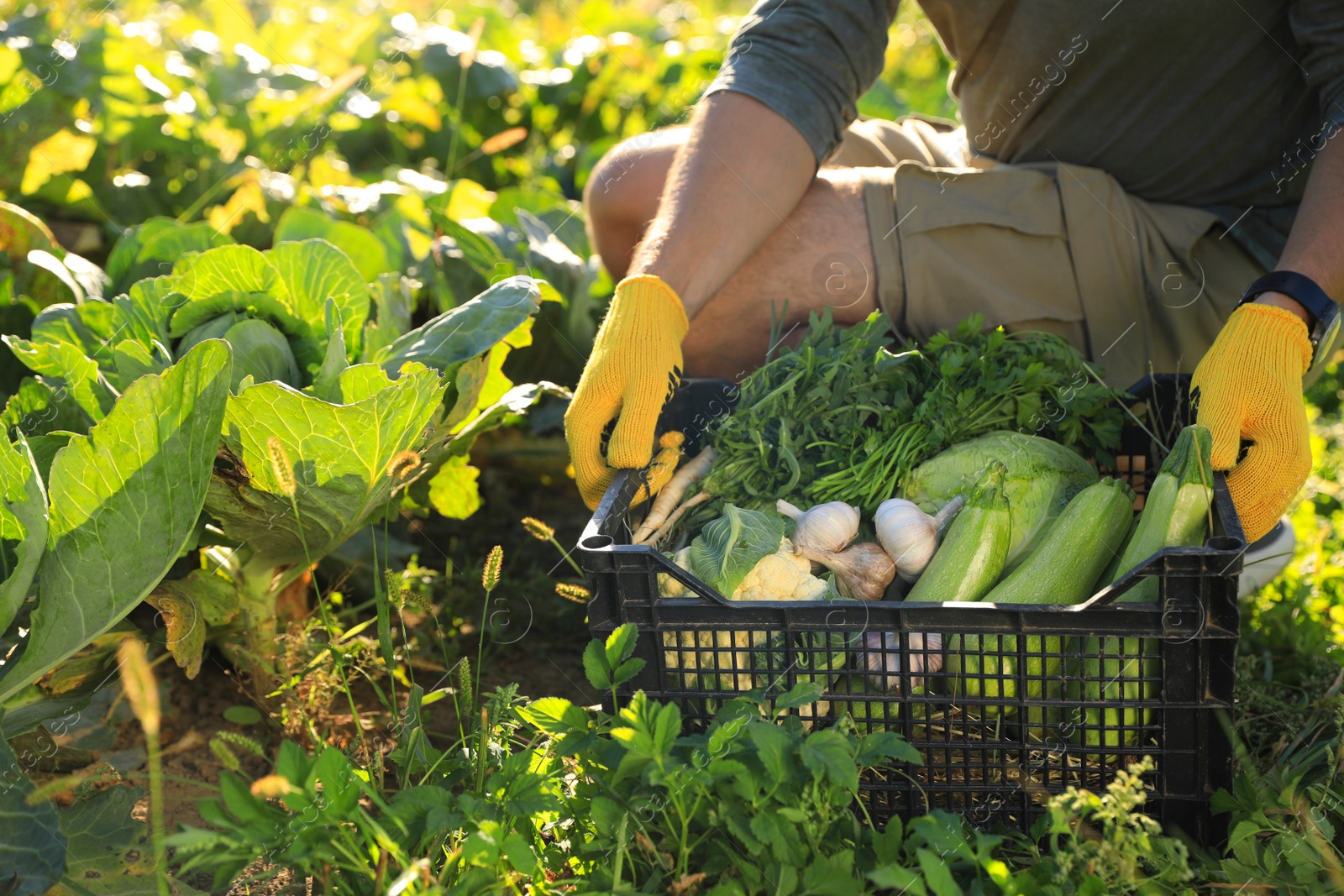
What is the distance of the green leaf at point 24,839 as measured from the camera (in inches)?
56.9

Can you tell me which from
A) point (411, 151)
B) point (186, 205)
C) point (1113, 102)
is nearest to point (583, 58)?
point (411, 151)

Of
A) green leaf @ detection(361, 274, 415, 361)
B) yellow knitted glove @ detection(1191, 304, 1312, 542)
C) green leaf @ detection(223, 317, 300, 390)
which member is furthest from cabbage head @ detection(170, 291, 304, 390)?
yellow knitted glove @ detection(1191, 304, 1312, 542)

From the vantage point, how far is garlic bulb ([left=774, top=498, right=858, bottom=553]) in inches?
72.2

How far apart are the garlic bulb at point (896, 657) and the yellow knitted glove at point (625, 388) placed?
61 cm

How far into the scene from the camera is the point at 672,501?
202 cm

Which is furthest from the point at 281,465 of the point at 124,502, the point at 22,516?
the point at 22,516

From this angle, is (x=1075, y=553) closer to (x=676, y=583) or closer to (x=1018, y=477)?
(x=1018, y=477)

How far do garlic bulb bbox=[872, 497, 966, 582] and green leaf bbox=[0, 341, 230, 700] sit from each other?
1.13 meters

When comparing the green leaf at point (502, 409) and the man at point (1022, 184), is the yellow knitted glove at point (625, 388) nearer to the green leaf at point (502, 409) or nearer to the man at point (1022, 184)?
the man at point (1022, 184)

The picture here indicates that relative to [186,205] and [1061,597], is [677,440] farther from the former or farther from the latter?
[186,205]

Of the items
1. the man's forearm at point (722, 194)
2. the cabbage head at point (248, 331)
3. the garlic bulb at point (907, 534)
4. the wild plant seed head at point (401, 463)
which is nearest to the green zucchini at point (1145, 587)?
the garlic bulb at point (907, 534)

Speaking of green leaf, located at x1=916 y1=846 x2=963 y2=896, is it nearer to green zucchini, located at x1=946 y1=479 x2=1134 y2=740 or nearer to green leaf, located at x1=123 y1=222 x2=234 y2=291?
green zucchini, located at x1=946 y1=479 x2=1134 y2=740

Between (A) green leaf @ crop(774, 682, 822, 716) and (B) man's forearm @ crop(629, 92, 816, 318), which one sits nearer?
(A) green leaf @ crop(774, 682, 822, 716)

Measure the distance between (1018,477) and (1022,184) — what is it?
0.87 metres
